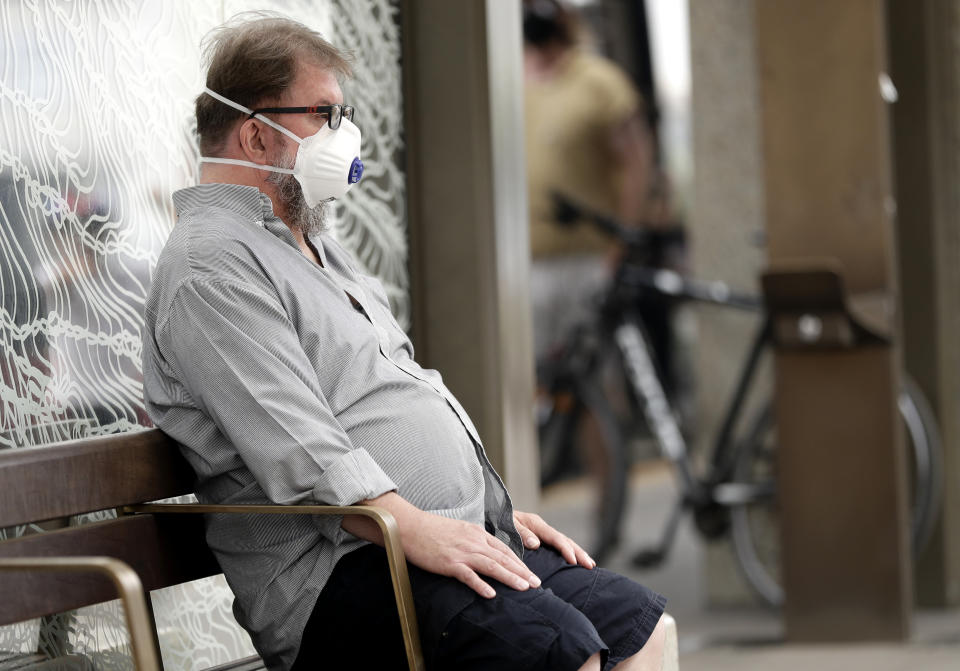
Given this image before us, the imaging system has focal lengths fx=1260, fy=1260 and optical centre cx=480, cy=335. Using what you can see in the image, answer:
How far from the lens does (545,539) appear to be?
195 centimetres

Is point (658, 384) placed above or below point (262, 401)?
below

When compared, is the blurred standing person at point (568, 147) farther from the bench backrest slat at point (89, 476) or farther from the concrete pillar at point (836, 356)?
the bench backrest slat at point (89, 476)

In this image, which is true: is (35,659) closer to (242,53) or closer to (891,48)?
(242,53)

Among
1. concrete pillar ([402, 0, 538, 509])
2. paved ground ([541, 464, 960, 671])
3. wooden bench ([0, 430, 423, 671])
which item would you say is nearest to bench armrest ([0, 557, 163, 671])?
wooden bench ([0, 430, 423, 671])

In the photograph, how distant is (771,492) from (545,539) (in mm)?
2373

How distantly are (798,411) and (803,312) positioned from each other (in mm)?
295

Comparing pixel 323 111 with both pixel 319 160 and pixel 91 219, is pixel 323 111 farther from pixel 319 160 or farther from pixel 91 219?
pixel 91 219

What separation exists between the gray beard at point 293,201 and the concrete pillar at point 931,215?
2.71 meters

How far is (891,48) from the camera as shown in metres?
4.15

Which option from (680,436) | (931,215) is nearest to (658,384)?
(680,436)

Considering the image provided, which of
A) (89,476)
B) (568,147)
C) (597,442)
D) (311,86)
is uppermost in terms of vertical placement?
(568,147)

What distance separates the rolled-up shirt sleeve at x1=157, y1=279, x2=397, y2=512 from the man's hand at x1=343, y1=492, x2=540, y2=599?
0.04 m

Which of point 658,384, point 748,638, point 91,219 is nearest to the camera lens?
point 91,219

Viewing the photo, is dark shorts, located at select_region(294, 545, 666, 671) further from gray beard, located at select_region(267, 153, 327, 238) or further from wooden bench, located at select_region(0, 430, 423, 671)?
gray beard, located at select_region(267, 153, 327, 238)
